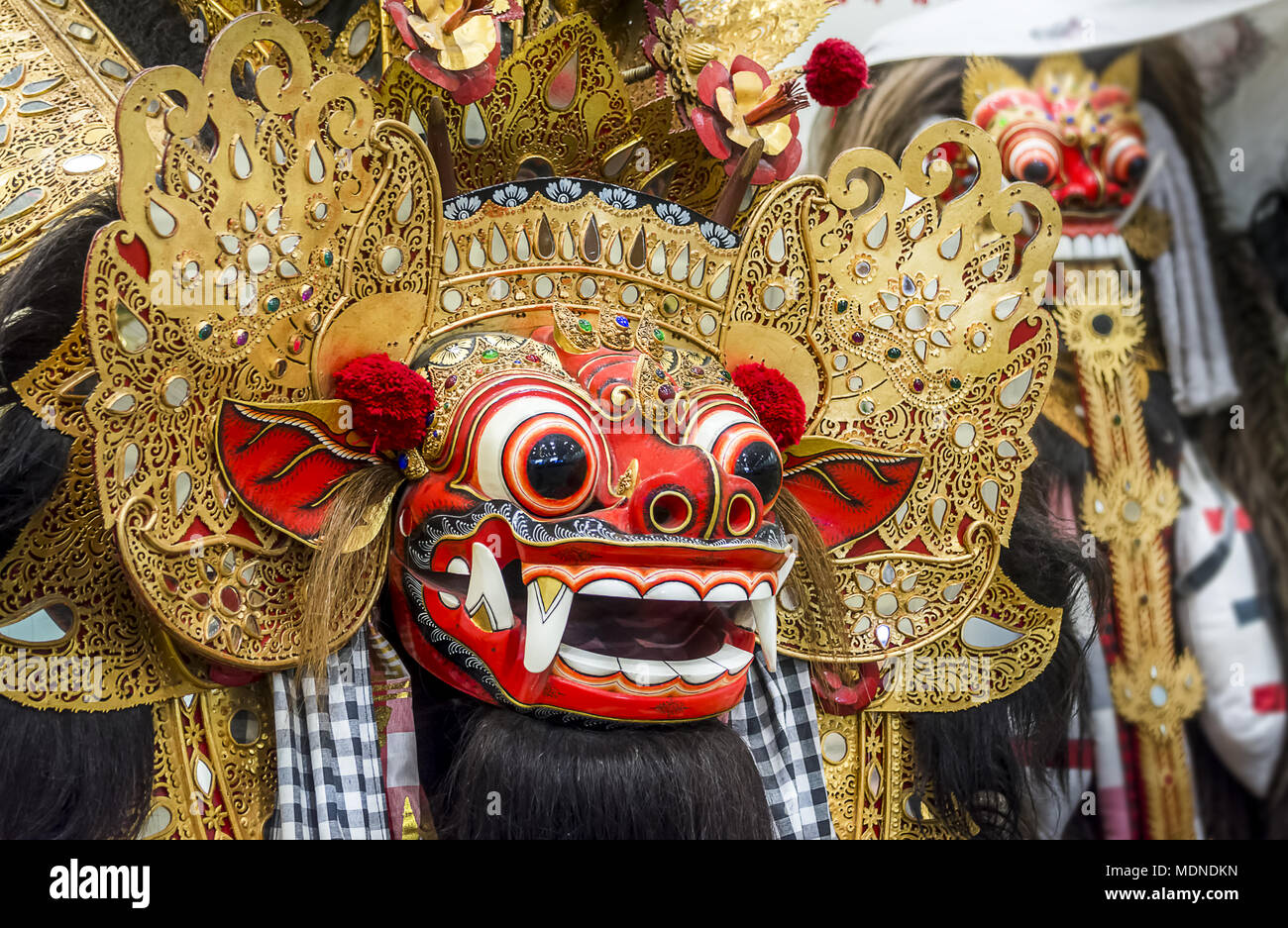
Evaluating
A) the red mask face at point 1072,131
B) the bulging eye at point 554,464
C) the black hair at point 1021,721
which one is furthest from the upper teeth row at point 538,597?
the red mask face at point 1072,131

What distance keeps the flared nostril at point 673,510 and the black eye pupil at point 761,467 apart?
104 millimetres

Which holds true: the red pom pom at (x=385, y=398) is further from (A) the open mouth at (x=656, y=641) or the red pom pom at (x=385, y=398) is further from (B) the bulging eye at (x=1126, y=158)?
(B) the bulging eye at (x=1126, y=158)

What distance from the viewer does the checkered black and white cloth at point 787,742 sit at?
2396mm

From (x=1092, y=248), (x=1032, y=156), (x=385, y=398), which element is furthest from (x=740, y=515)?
(x=1092, y=248)

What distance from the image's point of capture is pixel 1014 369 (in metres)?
2.45

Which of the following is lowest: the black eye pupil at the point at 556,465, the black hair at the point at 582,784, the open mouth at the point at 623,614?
the black hair at the point at 582,784

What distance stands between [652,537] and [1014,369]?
2.63 ft

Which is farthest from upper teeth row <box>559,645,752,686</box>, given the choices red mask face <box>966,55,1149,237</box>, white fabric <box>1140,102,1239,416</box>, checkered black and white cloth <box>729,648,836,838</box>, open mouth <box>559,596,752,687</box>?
white fabric <box>1140,102,1239,416</box>

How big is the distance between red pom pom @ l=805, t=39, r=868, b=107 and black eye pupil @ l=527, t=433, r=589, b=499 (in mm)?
733

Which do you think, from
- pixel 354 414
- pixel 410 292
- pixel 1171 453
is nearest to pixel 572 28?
pixel 410 292

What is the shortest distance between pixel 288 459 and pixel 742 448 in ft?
2.08

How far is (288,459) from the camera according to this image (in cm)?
205

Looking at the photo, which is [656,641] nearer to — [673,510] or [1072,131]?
[673,510]

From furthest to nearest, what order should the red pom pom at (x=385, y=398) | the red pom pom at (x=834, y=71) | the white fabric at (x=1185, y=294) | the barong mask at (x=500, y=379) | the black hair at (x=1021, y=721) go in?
1. the white fabric at (x=1185, y=294)
2. the black hair at (x=1021, y=721)
3. the red pom pom at (x=834, y=71)
4. the red pom pom at (x=385, y=398)
5. the barong mask at (x=500, y=379)
